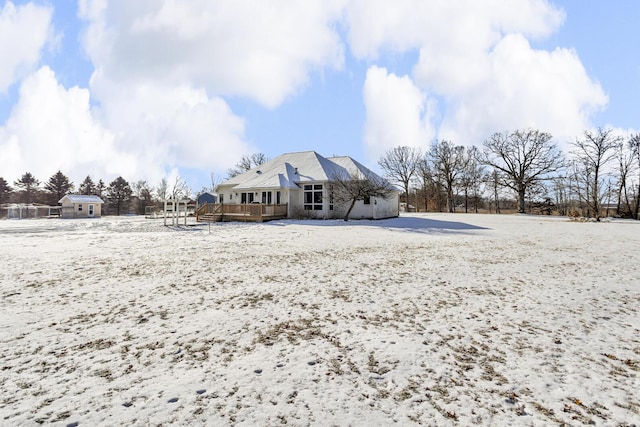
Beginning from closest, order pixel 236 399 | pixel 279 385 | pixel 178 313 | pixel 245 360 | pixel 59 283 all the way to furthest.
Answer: pixel 236 399, pixel 279 385, pixel 245 360, pixel 178 313, pixel 59 283

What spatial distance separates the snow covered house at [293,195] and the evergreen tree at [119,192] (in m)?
36.5

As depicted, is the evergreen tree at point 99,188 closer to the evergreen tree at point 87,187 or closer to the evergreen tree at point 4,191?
the evergreen tree at point 87,187

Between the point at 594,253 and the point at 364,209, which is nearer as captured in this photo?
the point at 594,253

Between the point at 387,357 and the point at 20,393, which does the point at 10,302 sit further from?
the point at 387,357

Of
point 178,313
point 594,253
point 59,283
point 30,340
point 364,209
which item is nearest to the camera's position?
point 30,340

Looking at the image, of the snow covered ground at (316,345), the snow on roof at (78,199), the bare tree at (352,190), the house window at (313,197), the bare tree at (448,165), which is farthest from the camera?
the bare tree at (448,165)

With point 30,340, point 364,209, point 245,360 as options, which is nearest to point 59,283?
point 30,340

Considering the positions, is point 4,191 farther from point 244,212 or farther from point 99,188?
point 244,212

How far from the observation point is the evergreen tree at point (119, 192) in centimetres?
5219

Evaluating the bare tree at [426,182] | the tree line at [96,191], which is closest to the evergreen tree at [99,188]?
the tree line at [96,191]

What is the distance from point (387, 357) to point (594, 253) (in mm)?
10256

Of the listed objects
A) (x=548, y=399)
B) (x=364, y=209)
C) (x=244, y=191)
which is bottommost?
(x=548, y=399)

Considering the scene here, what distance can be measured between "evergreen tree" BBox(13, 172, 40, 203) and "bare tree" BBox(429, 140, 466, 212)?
65.3 m

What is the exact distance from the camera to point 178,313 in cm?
441
